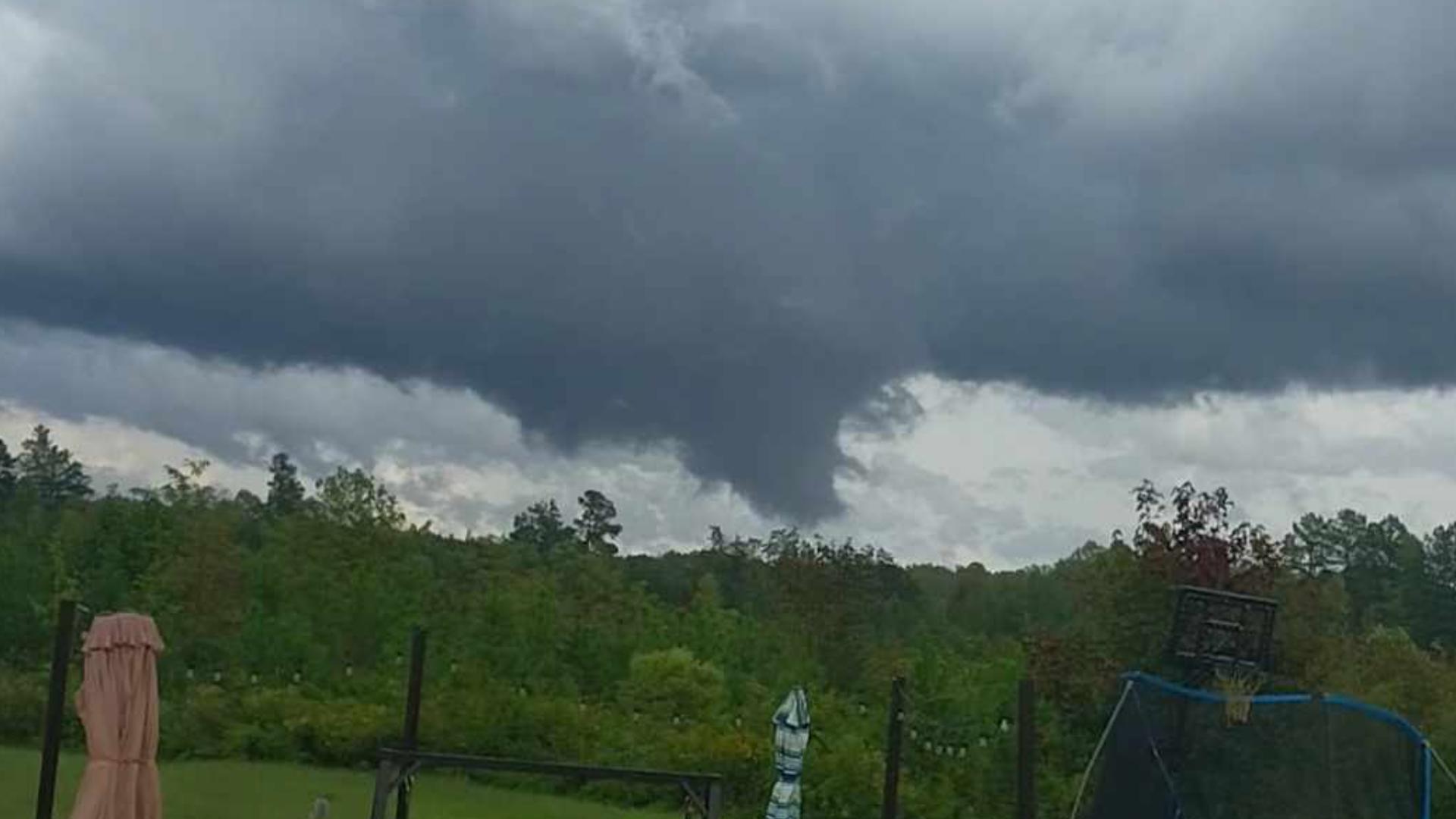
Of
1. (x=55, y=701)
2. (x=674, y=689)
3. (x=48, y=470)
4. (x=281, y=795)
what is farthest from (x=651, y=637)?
(x=48, y=470)

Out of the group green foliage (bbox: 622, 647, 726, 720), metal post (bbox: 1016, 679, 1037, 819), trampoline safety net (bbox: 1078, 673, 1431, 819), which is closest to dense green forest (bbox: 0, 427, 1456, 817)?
green foliage (bbox: 622, 647, 726, 720)

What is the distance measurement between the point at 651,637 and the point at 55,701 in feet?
41.6

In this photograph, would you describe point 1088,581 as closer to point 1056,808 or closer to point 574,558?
point 1056,808

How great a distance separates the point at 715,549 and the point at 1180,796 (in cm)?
2276

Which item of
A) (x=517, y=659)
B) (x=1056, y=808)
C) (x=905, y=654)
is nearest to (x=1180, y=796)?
(x=1056, y=808)

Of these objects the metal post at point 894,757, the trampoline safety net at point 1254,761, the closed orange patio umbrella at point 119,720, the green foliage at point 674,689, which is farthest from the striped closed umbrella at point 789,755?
the green foliage at point 674,689

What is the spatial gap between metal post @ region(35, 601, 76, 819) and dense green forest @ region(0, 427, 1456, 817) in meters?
8.28

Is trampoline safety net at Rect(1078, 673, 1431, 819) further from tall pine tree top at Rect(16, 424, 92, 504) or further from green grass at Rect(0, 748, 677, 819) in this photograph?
tall pine tree top at Rect(16, 424, 92, 504)

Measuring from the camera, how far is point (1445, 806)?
12.4 m

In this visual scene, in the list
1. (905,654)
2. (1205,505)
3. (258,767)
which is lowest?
(258,767)

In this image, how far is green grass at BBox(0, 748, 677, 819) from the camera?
49.4ft

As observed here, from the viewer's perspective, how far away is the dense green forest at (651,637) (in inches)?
659

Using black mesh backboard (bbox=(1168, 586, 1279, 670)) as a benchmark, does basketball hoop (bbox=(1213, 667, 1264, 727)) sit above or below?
below

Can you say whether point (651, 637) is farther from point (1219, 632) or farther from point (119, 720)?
point (119, 720)
